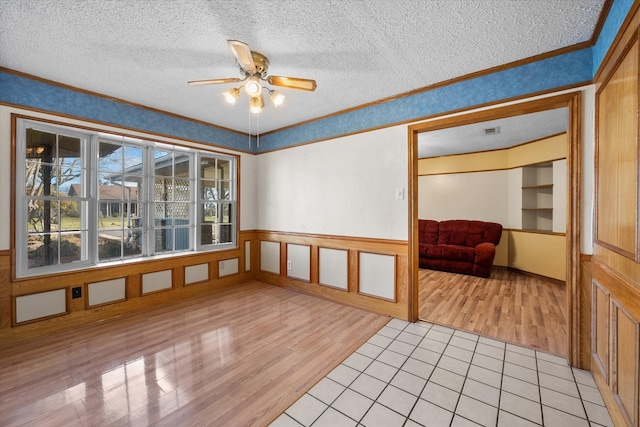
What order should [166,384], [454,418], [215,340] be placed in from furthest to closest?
[215,340] < [166,384] < [454,418]

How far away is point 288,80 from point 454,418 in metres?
2.58

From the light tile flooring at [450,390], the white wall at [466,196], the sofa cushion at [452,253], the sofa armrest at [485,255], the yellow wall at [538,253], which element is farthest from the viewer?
the white wall at [466,196]

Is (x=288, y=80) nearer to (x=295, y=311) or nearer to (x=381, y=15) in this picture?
(x=381, y=15)

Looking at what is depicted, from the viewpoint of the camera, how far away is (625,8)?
4.70 feet

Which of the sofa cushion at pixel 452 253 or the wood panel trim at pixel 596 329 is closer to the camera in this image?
the wood panel trim at pixel 596 329

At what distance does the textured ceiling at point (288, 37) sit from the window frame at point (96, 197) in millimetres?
554

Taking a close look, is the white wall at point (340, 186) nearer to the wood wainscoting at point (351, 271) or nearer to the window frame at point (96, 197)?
the wood wainscoting at point (351, 271)

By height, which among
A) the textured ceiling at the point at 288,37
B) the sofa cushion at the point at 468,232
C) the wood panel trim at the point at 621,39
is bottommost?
the sofa cushion at the point at 468,232

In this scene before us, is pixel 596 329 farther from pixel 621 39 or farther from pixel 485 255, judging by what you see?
pixel 485 255

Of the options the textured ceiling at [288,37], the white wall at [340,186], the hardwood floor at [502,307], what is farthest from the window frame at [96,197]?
the hardwood floor at [502,307]

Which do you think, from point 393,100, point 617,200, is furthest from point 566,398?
point 393,100

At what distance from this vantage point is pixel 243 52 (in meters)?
1.75

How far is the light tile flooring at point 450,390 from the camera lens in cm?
160

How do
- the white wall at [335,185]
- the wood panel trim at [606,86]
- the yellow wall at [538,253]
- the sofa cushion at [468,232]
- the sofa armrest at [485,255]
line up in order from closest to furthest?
the wood panel trim at [606,86] < the white wall at [335,185] < the yellow wall at [538,253] < the sofa armrest at [485,255] < the sofa cushion at [468,232]
